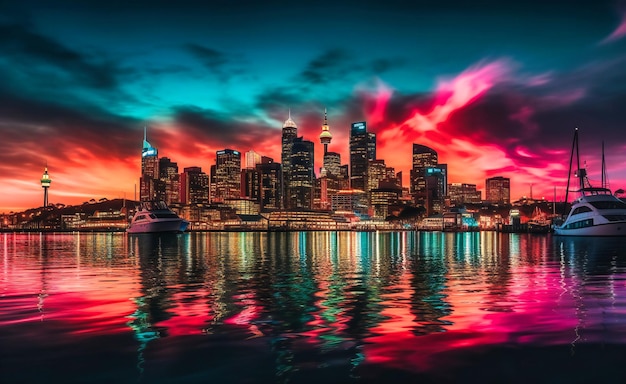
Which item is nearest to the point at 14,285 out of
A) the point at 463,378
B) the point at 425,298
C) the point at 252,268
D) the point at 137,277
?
the point at 137,277

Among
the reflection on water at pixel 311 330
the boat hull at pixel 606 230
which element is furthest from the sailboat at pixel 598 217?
the reflection on water at pixel 311 330

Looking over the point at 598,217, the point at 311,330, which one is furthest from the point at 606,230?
the point at 311,330

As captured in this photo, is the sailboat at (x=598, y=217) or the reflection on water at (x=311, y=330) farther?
the sailboat at (x=598, y=217)

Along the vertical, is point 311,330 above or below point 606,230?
above

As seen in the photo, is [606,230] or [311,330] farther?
[606,230]

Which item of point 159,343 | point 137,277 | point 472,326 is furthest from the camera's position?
point 137,277

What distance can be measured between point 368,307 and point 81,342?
12235 millimetres

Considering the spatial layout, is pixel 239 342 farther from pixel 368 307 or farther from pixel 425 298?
pixel 425 298

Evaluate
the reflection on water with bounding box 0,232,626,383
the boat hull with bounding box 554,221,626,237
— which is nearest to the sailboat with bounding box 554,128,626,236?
the boat hull with bounding box 554,221,626,237

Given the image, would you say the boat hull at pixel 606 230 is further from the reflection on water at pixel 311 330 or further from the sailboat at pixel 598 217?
the reflection on water at pixel 311 330

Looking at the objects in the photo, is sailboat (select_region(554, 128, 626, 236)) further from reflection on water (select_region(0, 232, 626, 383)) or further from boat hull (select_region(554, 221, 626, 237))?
reflection on water (select_region(0, 232, 626, 383))

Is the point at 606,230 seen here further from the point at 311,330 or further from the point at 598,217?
the point at 311,330

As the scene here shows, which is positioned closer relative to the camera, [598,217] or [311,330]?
[311,330]

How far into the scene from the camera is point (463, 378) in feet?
44.5
